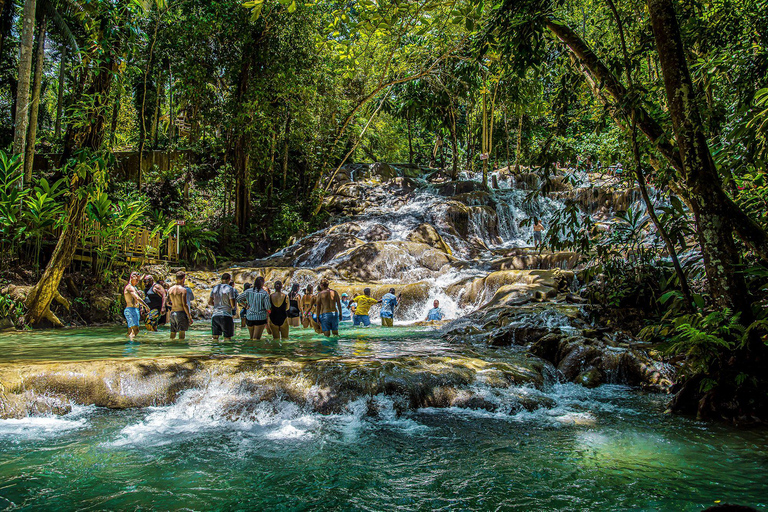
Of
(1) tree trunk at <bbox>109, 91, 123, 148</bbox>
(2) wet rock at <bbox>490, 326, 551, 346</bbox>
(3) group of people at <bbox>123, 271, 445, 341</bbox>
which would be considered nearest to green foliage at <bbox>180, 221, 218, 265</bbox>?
(1) tree trunk at <bbox>109, 91, 123, 148</bbox>

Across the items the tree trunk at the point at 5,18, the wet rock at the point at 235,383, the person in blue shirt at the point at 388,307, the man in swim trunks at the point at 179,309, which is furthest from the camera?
the tree trunk at the point at 5,18

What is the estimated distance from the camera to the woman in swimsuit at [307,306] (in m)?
12.8

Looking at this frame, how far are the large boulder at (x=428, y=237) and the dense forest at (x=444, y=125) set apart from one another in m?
6.22

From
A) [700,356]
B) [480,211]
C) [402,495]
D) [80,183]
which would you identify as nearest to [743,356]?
[700,356]

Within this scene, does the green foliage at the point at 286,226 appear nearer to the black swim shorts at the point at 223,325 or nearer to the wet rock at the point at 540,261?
the wet rock at the point at 540,261

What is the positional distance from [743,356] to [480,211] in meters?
19.8

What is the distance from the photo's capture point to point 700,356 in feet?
16.1

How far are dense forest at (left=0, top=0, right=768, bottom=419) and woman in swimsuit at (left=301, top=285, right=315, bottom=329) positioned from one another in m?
5.50

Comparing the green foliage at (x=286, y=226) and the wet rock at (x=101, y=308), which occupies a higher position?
the green foliage at (x=286, y=226)

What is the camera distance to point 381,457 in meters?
4.66

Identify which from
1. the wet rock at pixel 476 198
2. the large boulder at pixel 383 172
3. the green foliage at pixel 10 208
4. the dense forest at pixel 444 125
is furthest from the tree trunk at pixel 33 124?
the wet rock at pixel 476 198

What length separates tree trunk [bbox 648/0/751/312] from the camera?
15.5ft

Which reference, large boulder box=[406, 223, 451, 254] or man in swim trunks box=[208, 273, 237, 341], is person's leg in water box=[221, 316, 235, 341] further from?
large boulder box=[406, 223, 451, 254]

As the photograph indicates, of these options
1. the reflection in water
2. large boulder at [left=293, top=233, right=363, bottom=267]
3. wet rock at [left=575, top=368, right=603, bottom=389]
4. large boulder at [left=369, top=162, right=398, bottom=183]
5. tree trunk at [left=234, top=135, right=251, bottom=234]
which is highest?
large boulder at [left=369, top=162, right=398, bottom=183]
